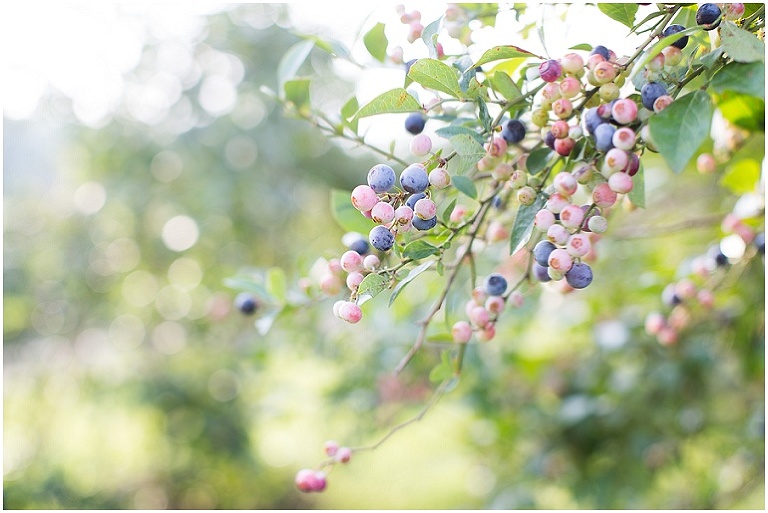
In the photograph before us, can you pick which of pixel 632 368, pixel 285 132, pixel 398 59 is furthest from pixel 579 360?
pixel 285 132

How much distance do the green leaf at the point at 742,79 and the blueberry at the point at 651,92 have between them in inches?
1.1

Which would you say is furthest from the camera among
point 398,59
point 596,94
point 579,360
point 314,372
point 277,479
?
point 277,479

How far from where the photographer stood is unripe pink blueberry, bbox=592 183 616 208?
416mm

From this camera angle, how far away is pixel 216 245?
257 centimetres

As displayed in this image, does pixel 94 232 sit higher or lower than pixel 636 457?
lower

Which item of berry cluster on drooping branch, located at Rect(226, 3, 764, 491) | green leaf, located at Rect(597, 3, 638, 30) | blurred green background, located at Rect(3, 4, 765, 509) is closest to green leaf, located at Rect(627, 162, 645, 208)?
berry cluster on drooping branch, located at Rect(226, 3, 764, 491)

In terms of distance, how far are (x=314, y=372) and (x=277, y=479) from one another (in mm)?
1904

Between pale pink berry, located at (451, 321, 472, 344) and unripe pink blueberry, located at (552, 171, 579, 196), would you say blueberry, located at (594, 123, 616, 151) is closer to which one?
unripe pink blueberry, located at (552, 171, 579, 196)

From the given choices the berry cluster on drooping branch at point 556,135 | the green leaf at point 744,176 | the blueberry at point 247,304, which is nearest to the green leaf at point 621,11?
the berry cluster on drooping branch at point 556,135

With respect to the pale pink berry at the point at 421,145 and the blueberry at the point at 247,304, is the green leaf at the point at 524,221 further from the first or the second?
the blueberry at the point at 247,304

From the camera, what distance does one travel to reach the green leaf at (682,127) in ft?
1.22

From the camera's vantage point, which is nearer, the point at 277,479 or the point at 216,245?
the point at 216,245

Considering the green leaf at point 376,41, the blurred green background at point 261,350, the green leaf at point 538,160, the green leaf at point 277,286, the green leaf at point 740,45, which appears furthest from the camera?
the blurred green background at point 261,350

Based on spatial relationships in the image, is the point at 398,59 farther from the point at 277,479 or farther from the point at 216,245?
the point at 277,479
